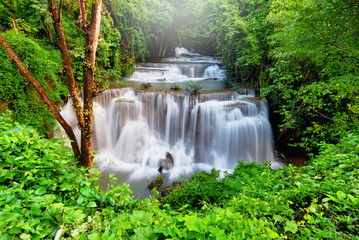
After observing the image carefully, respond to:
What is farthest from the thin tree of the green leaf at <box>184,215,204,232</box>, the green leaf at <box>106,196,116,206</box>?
the green leaf at <box>184,215,204,232</box>

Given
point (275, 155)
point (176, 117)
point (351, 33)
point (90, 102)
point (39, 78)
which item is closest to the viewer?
point (90, 102)

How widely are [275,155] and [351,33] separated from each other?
6.98 m

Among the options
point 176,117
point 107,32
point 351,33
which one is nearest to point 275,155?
point 176,117

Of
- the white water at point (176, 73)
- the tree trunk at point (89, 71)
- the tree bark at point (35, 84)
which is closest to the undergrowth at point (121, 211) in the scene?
the tree bark at point (35, 84)

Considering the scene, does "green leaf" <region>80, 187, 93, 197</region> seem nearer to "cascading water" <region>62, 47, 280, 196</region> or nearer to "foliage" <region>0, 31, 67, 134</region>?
"foliage" <region>0, 31, 67, 134</region>

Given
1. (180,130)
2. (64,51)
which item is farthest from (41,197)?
(180,130)

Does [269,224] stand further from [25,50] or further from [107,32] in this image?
[107,32]

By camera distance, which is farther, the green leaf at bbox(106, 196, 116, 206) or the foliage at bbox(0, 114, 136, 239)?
the green leaf at bbox(106, 196, 116, 206)

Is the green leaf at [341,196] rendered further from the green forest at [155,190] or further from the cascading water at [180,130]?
the cascading water at [180,130]

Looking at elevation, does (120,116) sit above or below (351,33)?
below

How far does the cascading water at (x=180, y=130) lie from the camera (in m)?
9.03

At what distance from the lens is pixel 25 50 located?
12.8ft

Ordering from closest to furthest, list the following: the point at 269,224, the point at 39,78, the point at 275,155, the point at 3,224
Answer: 1. the point at 3,224
2. the point at 269,224
3. the point at 39,78
4. the point at 275,155

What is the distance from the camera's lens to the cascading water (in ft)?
29.6
